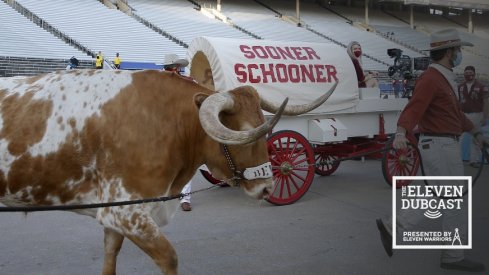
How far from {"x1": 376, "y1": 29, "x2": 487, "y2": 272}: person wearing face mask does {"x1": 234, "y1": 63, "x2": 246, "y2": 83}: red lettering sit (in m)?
2.57

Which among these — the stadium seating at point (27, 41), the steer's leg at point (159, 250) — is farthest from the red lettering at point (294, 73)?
the stadium seating at point (27, 41)

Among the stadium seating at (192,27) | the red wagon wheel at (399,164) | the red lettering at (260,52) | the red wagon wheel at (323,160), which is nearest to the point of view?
the red lettering at (260,52)

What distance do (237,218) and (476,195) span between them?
11.3ft

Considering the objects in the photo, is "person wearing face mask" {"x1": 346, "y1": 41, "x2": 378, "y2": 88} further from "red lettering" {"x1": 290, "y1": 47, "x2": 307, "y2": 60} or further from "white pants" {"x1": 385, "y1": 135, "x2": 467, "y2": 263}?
"white pants" {"x1": 385, "y1": 135, "x2": 467, "y2": 263}

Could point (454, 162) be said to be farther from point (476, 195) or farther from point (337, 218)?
point (476, 195)

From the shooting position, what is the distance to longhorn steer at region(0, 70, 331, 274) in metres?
2.80

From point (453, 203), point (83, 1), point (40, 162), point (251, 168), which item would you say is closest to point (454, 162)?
point (453, 203)

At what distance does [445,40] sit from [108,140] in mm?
2799

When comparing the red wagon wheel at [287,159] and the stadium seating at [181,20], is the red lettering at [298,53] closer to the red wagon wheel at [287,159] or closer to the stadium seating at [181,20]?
the red wagon wheel at [287,159]

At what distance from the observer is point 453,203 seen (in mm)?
3973

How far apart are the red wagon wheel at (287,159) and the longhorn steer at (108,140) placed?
124 inches

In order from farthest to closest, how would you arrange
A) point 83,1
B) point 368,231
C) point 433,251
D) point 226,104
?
point 83,1 < point 368,231 < point 433,251 < point 226,104

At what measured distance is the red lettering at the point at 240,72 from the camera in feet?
20.2

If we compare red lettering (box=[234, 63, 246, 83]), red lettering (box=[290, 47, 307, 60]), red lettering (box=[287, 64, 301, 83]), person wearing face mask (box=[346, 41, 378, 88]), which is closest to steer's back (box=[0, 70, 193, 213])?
red lettering (box=[234, 63, 246, 83])
